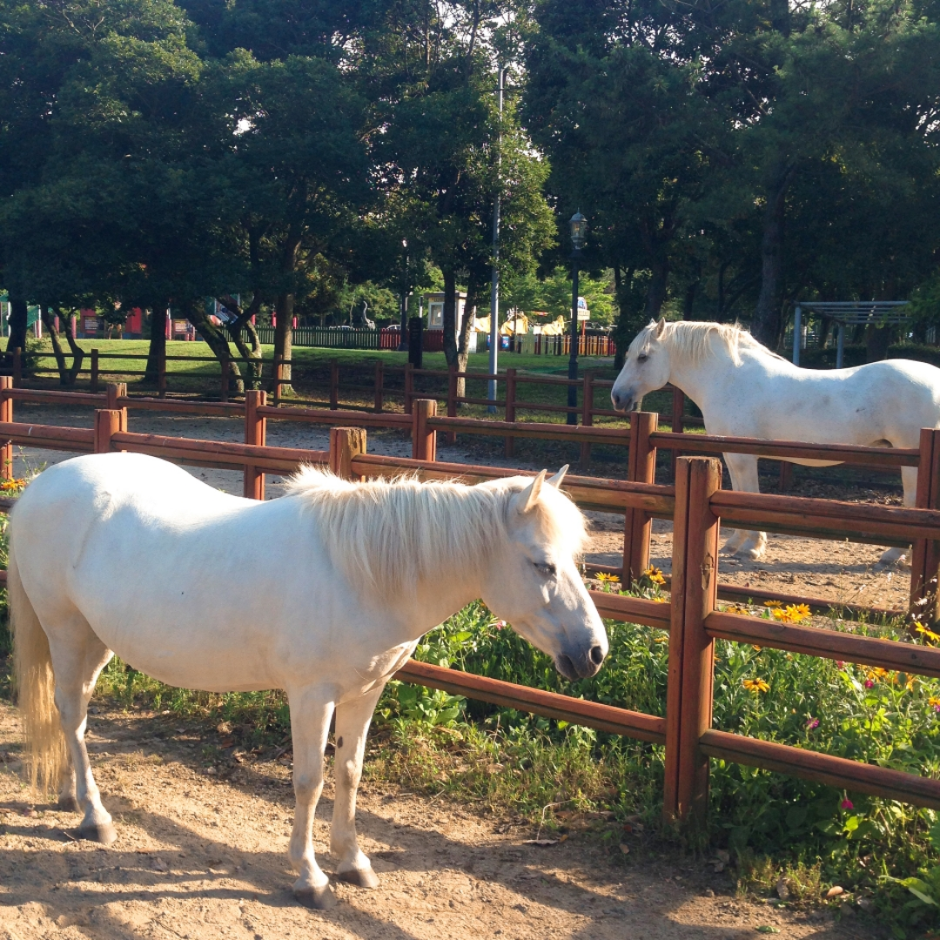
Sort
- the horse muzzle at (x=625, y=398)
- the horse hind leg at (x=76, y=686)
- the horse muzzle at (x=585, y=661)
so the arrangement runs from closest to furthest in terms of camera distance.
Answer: the horse muzzle at (x=585, y=661) < the horse hind leg at (x=76, y=686) < the horse muzzle at (x=625, y=398)

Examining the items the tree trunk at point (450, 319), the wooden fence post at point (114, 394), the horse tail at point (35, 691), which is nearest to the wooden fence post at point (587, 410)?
the wooden fence post at point (114, 394)

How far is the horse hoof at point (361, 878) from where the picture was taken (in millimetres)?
3115

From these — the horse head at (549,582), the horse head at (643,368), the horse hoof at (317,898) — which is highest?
the horse head at (643,368)

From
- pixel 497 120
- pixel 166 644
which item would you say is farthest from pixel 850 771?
pixel 497 120

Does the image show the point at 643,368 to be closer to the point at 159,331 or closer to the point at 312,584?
the point at 312,584

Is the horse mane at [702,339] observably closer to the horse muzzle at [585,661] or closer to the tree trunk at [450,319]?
the horse muzzle at [585,661]

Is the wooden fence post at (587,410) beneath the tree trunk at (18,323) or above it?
beneath

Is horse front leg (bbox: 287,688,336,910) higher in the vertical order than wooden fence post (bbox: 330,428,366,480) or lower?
lower

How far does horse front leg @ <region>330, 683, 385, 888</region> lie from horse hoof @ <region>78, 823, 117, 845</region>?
33.3 inches

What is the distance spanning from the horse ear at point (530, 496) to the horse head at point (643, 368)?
584cm

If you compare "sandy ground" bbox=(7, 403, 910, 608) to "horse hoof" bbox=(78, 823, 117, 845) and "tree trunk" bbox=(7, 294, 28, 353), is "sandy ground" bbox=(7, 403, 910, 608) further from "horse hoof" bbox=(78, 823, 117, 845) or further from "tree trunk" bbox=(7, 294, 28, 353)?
"tree trunk" bbox=(7, 294, 28, 353)

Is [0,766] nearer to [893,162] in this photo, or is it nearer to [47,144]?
[893,162]

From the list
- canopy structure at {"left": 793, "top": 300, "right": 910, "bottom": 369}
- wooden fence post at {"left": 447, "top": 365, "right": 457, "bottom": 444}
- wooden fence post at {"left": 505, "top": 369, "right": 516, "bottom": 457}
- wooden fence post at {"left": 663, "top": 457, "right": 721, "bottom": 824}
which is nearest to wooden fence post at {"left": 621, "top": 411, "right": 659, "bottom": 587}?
wooden fence post at {"left": 663, "top": 457, "right": 721, "bottom": 824}

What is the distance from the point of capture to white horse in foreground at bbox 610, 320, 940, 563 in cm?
775
